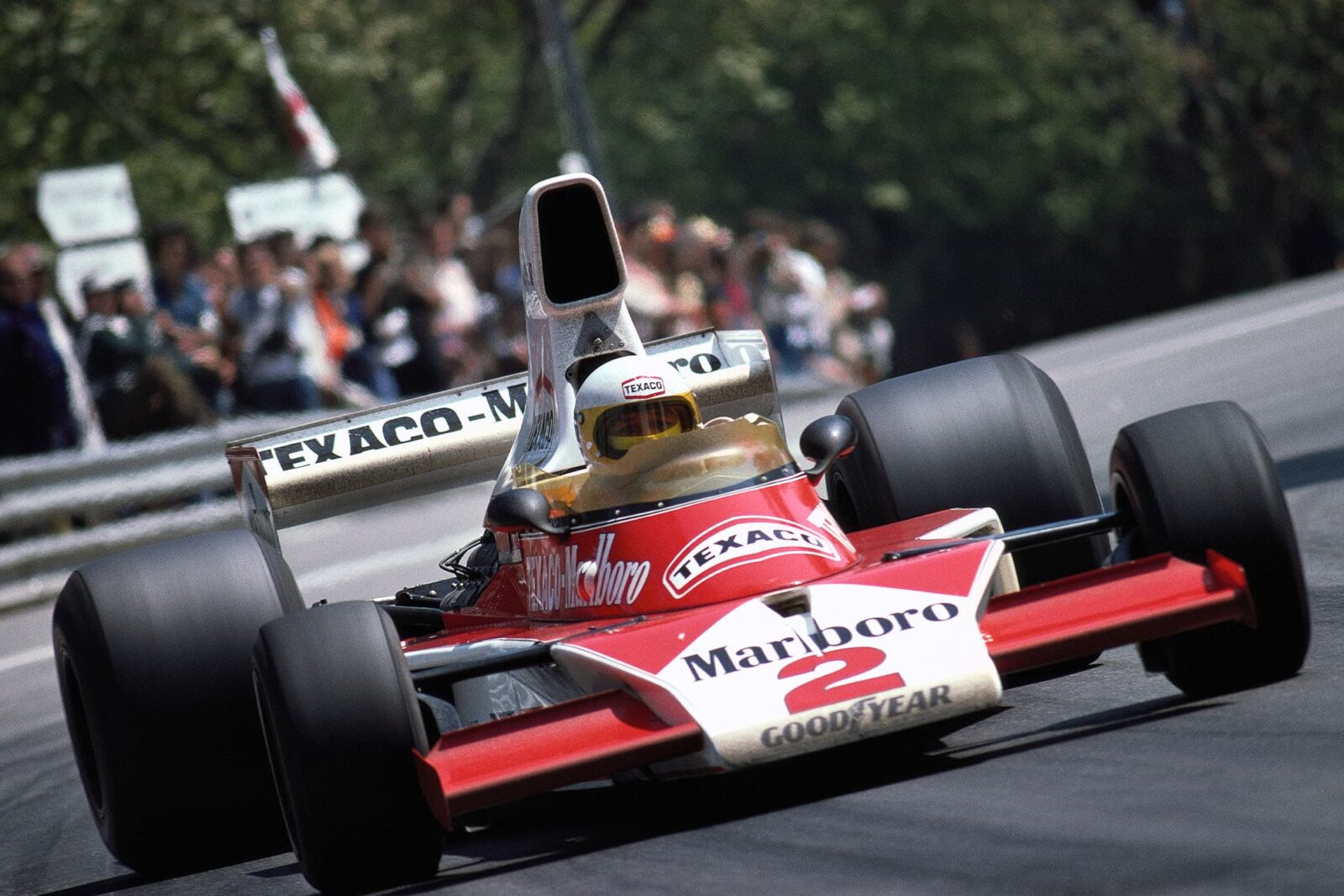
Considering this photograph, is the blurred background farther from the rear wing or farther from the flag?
the rear wing

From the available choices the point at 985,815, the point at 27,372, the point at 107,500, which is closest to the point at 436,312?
the point at 107,500

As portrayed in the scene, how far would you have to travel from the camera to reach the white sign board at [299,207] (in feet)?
59.1

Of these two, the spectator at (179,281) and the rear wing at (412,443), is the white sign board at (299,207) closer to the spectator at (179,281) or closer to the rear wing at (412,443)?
the spectator at (179,281)

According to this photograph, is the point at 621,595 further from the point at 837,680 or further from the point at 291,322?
the point at 291,322

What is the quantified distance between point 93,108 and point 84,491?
1223cm

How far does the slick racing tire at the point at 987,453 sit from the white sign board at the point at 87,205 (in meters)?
10.1

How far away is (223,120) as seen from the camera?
2667 centimetres

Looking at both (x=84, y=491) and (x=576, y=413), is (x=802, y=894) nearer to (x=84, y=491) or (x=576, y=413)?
(x=576, y=413)

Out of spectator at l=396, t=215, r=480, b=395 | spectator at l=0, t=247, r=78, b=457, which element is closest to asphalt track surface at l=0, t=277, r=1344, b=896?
spectator at l=0, t=247, r=78, b=457

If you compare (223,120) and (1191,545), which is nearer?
(1191,545)

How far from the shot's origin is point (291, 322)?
1505cm

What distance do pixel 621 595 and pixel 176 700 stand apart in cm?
118

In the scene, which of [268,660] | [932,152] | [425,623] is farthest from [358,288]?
[932,152]

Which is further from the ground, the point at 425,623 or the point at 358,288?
the point at 358,288
